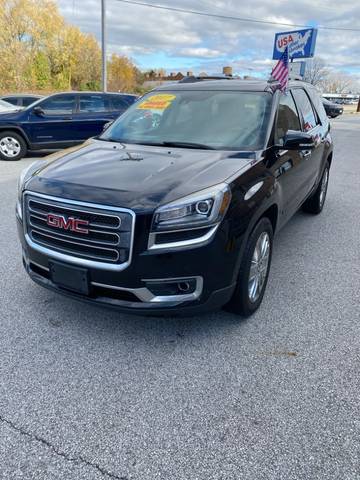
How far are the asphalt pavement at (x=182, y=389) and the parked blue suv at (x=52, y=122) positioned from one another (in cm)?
685

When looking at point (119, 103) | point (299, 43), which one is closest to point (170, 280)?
point (119, 103)

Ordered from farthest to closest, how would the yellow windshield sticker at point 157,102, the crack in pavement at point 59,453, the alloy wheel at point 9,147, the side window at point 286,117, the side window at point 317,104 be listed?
the alloy wheel at point 9,147
the side window at point 317,104
the yellow windshield sticker at point 157,102
the side window at point 286,117
the crack in pavement at point 59,453

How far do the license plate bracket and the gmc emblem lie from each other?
0.25 metres

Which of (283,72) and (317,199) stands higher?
(283,72)

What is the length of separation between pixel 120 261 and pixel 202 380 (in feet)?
3.00

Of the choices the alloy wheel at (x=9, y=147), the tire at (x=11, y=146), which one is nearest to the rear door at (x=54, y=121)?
the tire at (x=11, y=146)

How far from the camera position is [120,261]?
250cm

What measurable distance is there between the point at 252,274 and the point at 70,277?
4.46 feet

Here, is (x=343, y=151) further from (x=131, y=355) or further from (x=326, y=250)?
(x=131, y=355)

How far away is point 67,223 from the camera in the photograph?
262 cm

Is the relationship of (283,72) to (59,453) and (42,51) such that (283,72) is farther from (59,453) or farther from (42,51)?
(42,51)

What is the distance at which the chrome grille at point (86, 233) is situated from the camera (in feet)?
8.06

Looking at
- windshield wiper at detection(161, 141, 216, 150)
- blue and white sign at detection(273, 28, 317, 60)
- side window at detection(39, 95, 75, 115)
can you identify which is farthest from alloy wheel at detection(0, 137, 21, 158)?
blue and white sign at detection(273, 28, 317, 60)

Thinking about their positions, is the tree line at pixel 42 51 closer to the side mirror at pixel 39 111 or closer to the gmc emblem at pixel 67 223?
the side mirror at pixel 39 111
